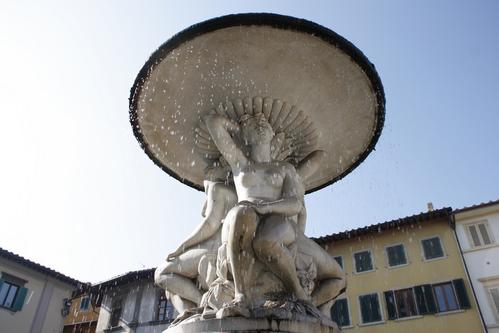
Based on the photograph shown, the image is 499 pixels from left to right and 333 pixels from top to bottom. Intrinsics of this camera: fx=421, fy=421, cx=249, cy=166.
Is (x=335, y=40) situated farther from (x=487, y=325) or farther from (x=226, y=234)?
A: (x=487, y=325)

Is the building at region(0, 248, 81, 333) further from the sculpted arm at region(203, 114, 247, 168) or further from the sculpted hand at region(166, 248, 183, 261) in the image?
the sculpted hand at region(166, 248, 183, 261)

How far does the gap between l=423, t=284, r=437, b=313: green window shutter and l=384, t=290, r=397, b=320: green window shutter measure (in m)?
1.59

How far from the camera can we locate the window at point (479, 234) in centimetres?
2169

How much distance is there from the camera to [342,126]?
17.9 feet

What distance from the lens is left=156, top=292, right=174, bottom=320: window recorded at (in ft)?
76.3

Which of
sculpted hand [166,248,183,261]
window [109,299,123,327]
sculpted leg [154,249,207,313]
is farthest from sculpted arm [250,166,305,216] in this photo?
window [109,299,123,327]

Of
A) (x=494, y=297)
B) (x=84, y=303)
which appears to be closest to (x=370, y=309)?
(x=494, y=297)

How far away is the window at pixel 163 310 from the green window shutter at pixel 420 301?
13.0 m

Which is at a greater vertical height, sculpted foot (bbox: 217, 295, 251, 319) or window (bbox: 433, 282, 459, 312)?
window (bbox: 433, 282, 459, 312)

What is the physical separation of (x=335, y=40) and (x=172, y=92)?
6.60ft

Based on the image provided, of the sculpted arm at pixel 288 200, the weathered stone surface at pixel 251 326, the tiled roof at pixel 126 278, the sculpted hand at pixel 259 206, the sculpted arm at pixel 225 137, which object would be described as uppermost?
the tiled roof at pixel 126 278

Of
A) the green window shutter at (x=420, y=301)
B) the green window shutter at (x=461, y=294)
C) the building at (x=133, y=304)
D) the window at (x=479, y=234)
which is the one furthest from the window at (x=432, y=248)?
the building at (x=133, y=304)

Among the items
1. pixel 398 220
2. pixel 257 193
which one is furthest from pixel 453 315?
pixel 257 193

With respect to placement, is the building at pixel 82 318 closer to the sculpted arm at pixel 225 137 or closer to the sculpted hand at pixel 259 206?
the sculpted arm at pixel 225 137
